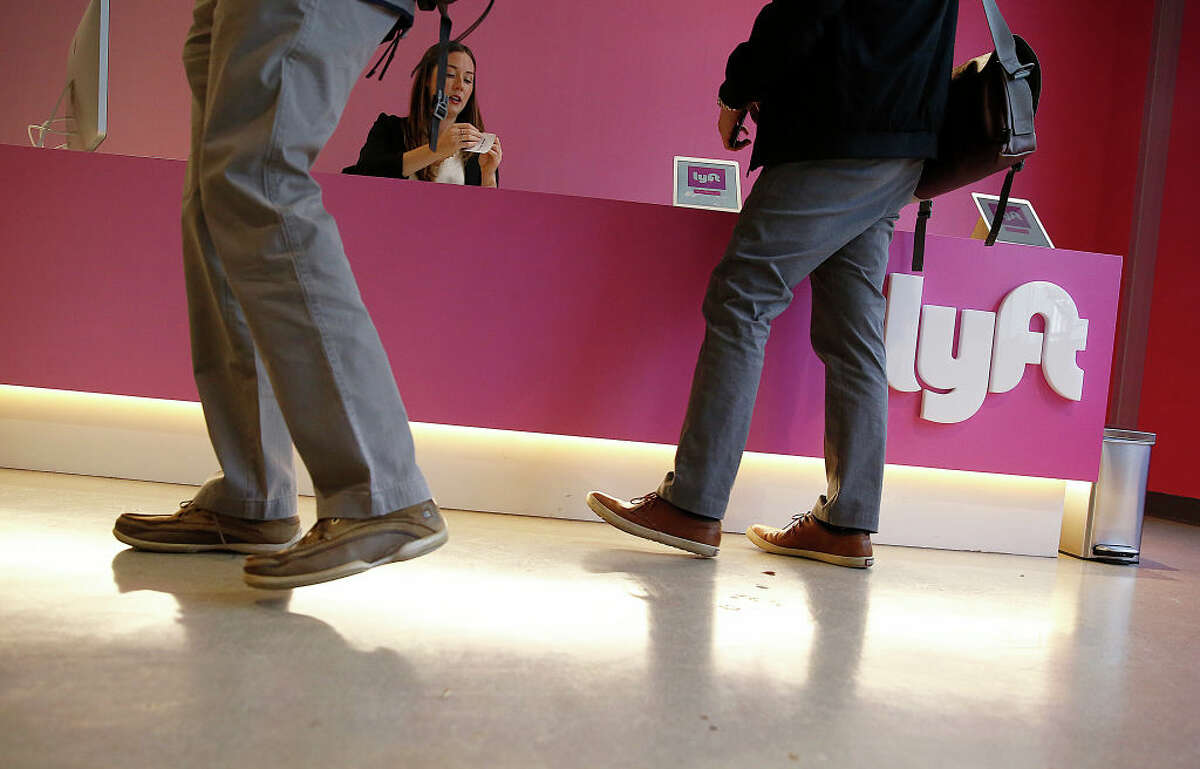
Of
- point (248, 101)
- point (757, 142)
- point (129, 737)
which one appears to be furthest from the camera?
point (757, 142)

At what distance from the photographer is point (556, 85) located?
4289mm

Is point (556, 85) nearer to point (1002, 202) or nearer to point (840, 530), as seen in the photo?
point (1002, 202)

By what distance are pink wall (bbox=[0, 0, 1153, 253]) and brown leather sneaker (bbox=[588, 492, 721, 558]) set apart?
2756mm

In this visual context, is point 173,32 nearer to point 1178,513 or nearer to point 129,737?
point 129,737

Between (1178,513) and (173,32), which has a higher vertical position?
(173,32)

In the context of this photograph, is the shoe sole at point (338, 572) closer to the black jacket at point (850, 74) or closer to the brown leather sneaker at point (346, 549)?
the brown leather sneaker at point (346, 549)

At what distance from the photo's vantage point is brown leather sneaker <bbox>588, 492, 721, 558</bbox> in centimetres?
173

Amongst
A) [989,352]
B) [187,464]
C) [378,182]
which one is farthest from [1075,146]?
[187,464]

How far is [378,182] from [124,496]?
0.85m

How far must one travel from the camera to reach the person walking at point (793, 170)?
1.67 meters

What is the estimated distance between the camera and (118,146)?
4.25 m

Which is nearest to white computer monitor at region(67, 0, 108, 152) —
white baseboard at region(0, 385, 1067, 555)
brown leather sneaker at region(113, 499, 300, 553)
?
white baseboard at region(0, 385, 1067, 555)

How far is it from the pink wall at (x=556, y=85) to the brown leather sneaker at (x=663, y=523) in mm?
2756

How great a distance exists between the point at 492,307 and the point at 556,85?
2446 millimetres
